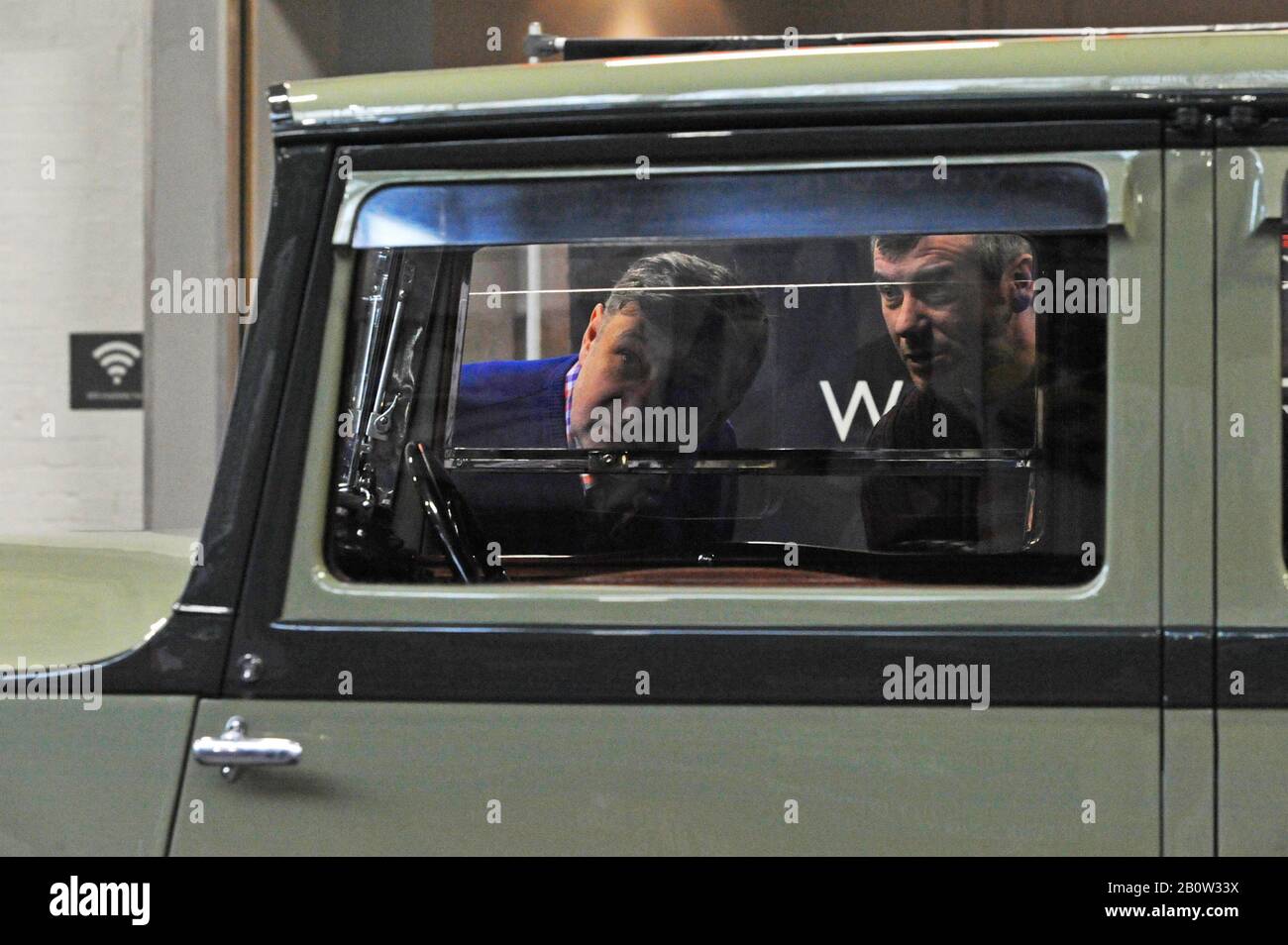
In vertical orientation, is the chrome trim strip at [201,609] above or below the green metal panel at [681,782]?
above

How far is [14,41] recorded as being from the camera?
6.02 m

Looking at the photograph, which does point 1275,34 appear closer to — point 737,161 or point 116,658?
point 737,161

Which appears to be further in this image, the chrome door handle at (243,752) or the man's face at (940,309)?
the man's face at (940,309)

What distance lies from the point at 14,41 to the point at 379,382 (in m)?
5.09

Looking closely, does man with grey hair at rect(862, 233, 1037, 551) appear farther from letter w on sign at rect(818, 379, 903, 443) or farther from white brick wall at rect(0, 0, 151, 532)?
white brick wall at rect(0, 0, 151, 532)

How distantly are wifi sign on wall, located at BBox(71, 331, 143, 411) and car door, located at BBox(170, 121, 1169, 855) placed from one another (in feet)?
15.4

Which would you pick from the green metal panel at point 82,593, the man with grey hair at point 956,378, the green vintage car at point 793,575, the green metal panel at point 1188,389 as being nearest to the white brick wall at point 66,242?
the green metal panel at point 82,593

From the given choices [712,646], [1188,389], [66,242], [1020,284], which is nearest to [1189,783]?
[1188,389]

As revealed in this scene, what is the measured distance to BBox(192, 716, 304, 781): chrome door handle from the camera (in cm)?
156

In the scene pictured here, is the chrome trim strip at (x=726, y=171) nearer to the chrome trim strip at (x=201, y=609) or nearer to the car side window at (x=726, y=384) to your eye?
the car side window at (x=726, y=384)

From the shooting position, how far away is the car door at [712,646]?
58.9 inches

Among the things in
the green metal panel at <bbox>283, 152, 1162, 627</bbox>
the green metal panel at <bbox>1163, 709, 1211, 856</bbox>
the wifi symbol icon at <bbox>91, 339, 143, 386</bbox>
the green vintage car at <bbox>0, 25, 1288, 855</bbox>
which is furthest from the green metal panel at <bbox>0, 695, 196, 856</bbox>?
the wifi symbol icon at <bbox>91, 339, 143, 386</bbox>

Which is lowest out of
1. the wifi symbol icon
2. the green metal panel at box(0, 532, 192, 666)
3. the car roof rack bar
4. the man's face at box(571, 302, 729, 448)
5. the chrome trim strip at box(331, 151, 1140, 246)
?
the green metal panel at box(0, 532, 192, 666)
